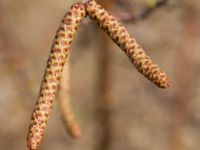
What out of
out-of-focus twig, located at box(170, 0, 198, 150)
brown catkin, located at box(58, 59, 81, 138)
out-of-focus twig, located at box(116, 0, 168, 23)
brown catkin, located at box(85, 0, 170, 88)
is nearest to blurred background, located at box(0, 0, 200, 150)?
out-of-focus twig, located at box(170, 0, 198, 150)

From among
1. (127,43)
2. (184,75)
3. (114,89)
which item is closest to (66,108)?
(127,43)

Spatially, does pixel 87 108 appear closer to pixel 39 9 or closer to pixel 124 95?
pixel 124 95

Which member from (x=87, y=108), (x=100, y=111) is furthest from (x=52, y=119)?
(x=100, y=111)

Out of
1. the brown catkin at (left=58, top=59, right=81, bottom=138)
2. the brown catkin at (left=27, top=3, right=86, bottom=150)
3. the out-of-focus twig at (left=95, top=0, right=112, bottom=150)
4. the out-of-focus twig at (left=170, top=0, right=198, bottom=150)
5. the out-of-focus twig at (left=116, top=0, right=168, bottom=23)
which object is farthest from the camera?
the out-of-focus twig at (left=170, top=0, right=198, bottom=150)

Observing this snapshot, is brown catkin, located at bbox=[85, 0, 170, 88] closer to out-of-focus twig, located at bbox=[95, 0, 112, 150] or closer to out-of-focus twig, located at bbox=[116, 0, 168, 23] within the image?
out-of-focus twig, located at bbox=[116, 0, 168, 23]

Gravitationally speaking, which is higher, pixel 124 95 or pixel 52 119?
pixel 124 95

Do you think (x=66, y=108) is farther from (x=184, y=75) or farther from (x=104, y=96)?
(x=184, y=75)
